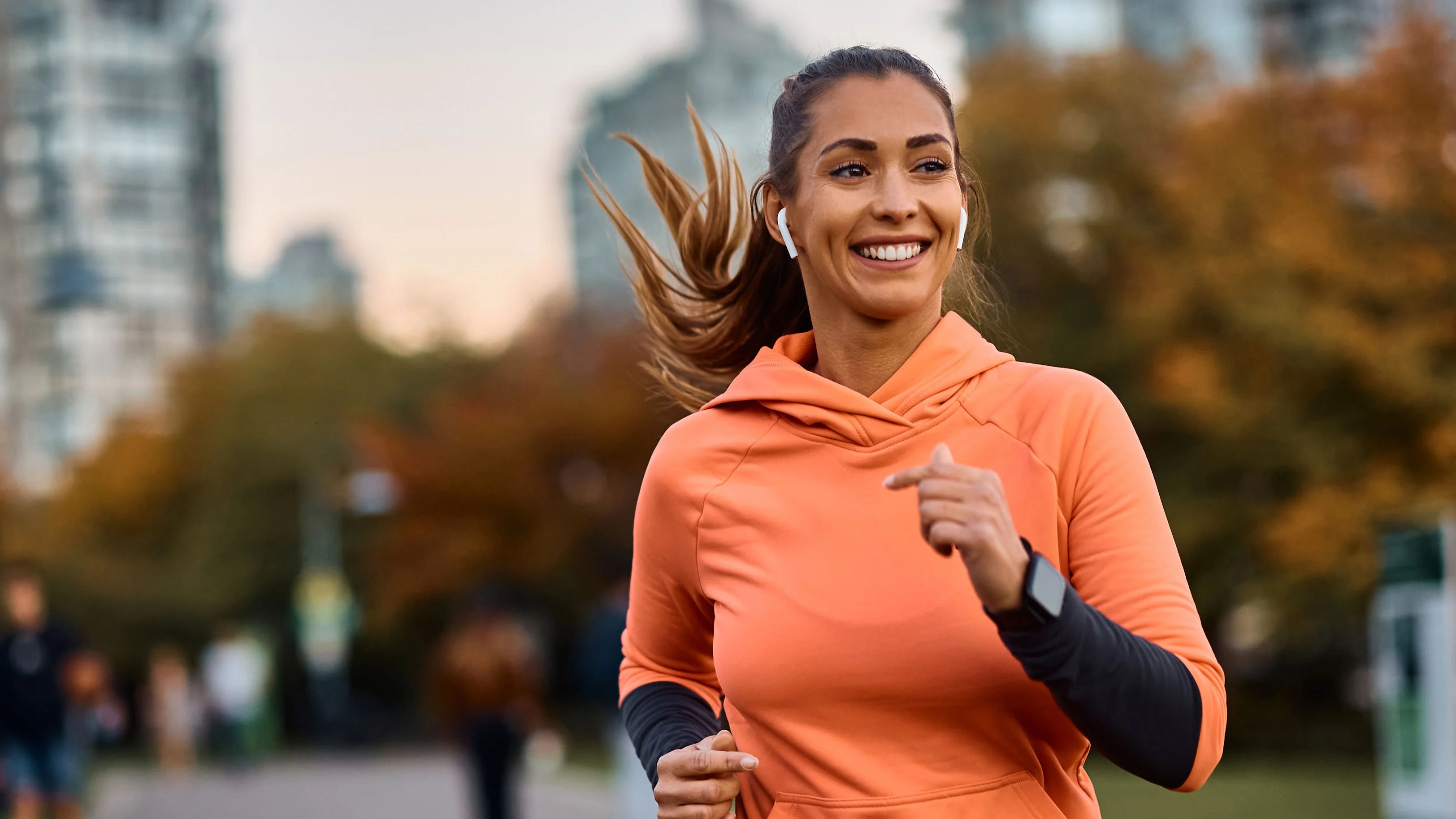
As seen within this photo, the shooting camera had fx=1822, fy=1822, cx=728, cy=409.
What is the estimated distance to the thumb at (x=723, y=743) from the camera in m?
2.42

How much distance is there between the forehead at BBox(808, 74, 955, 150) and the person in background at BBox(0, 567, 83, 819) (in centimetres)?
1060

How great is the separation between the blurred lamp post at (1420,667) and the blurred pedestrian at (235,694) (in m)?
18.8

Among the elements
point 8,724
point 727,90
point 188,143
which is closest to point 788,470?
point 8,724

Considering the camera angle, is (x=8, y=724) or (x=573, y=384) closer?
(x=8, y=724)

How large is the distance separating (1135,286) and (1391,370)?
20.7 feet

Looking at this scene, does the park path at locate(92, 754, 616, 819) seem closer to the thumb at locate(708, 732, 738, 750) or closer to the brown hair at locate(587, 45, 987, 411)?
the brown hair at locate(587, 45, 987, 411)

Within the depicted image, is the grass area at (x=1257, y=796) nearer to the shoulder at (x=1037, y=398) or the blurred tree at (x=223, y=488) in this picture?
the shoulder at (x=1037, y=398)

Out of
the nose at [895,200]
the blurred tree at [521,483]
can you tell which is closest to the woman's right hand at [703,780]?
the nose at [895,200]

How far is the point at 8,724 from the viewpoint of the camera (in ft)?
39.0

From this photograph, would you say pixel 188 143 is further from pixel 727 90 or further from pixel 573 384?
pixel 573 384

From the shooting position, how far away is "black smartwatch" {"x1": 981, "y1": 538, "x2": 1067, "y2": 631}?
197 cm

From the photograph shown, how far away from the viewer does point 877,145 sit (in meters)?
2.41

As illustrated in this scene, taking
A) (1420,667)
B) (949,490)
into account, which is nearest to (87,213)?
(1420,667)

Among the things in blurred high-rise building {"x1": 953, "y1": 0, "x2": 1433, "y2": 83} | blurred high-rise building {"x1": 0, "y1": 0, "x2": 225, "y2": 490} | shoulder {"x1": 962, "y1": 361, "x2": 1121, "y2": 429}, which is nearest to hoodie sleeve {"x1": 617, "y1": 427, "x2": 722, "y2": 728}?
shoulder {"x1": 962, "y1": 361, "x2": 1121, "y2": 429}
